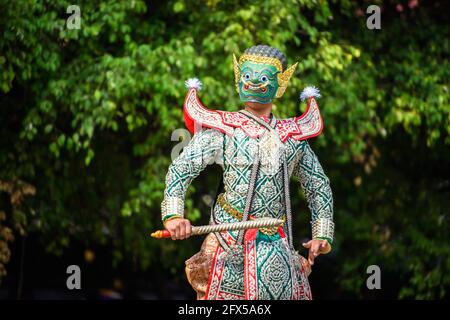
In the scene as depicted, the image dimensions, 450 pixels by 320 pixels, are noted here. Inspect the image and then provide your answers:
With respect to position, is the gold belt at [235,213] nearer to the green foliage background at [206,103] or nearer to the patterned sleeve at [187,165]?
the patterned sleeve at [187,165]

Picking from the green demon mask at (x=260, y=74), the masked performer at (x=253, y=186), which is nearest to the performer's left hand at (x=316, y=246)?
the masked performer at (x=253, y=186)

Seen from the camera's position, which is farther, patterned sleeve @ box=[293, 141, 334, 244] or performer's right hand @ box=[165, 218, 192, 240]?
patterned sleeve @ box=[293, 141, 334, 244]

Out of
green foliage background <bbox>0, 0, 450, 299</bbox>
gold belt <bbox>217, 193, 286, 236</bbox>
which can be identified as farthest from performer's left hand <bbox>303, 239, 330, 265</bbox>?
green foliage background <bbox>0, 0, 450, 299</bbox>

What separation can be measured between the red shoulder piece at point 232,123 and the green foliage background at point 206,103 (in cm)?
262

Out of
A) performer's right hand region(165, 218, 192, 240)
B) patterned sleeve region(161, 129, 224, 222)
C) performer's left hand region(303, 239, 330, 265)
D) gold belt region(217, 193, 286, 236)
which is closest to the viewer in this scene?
performer's right hand region(165, 218, 192, 240)

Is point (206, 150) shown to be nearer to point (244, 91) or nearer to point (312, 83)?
point (244, 91)

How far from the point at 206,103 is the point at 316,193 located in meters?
2.83

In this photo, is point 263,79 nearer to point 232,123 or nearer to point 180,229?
point 232,123

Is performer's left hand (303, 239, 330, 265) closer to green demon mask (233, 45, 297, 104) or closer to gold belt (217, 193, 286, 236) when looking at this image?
gold belt (217, 193, 286, 236)

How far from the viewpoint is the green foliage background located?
9.91 m

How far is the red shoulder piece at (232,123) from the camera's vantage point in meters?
6.88

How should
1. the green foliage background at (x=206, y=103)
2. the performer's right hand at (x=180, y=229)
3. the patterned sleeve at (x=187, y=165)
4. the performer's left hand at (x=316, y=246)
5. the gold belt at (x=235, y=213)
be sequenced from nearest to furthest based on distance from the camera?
1. the performer's right hand at (x=180, y=229)
2. the patterned sleeve at (x=187, y=165)
3. the gold belt at (x=235, y=213)
4. the performer's left hand at (x=316, y=246)
5. the green foliage background at (x=206, y=103)

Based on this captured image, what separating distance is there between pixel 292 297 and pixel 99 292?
6.84 meters

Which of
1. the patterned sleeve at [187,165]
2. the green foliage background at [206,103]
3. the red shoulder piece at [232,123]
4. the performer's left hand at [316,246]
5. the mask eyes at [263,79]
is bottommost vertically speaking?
the performer's left hand at [316,246]
